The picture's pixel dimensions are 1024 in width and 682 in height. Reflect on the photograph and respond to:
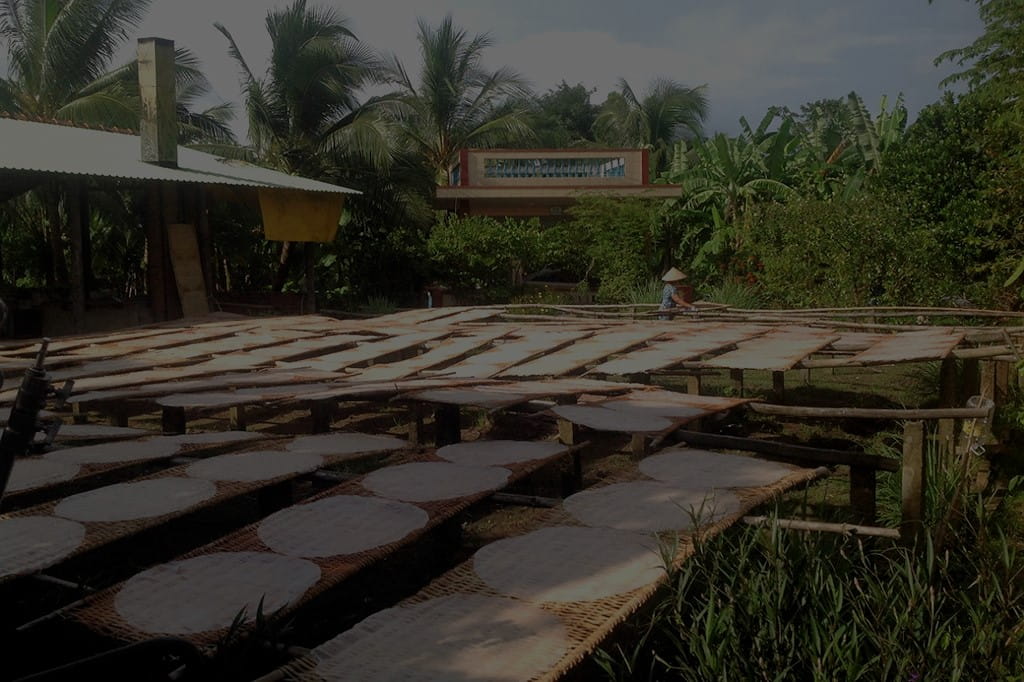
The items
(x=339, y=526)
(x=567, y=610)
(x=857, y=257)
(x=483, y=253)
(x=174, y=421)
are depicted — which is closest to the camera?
(x=567, y=610)

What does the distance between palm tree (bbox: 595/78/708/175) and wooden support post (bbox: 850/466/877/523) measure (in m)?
21.0

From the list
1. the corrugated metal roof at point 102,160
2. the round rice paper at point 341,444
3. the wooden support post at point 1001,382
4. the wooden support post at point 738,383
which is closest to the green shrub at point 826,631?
the round rice paper at point 341,444

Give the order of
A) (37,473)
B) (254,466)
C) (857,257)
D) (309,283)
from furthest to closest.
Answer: (309,283) < (857,257) < (254,466) < (37,473)

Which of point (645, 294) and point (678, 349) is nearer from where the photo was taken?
point (678, 349)

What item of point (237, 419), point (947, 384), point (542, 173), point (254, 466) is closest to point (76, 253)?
point (237, 419)

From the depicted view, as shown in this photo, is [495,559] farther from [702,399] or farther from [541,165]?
[541,165]

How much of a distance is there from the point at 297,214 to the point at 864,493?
10263 millimetres

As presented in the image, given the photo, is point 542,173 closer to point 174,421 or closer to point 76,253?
point 76,253

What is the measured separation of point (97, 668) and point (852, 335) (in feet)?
19.1

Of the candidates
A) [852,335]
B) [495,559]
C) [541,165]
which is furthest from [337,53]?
[495,559]

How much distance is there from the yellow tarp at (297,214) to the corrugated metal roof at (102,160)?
20 centimetres

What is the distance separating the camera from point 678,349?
557 cm

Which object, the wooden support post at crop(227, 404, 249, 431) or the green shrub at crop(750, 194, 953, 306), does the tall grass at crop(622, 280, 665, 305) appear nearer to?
the green shrub at crop(750, 194, 953, 306)

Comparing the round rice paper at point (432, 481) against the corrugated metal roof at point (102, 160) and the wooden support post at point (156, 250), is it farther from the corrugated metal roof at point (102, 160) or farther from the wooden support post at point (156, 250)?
the wooden support post at point (156, 250)
